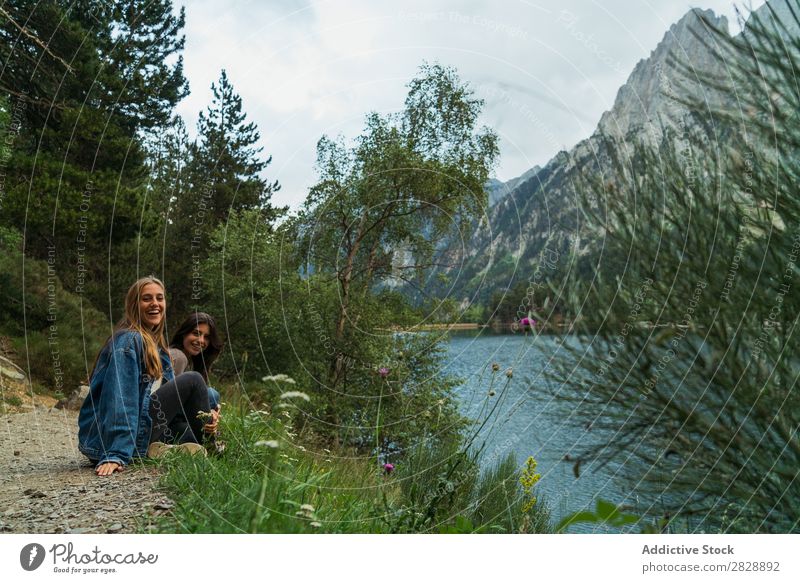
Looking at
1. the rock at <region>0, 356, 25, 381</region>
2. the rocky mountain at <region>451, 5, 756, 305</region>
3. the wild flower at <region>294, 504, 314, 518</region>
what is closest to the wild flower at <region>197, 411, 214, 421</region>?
the wild flower at <region>294, 504, 314, 518</region>

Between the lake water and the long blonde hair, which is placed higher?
the long blonde hair

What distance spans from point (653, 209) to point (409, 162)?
317cm

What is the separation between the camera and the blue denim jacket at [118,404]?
3672 millimetres

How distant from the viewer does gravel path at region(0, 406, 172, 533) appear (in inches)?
117

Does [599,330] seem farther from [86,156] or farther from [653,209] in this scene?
[86,156]

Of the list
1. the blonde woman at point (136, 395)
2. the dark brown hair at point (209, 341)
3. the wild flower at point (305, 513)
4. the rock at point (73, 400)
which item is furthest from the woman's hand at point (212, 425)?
the rock at point (73, 400)

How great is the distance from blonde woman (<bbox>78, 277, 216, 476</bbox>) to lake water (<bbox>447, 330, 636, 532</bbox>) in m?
1.66

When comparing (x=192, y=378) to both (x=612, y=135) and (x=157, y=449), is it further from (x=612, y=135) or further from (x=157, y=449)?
(x=612, y=135)

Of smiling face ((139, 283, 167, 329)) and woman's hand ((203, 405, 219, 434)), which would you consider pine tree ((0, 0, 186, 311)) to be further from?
woman's hand ((203, 405, 219, 434))

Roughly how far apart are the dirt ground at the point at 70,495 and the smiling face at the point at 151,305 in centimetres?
79

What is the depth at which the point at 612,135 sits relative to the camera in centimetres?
376

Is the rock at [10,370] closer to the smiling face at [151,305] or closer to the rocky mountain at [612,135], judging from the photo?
the smiling face at [151,305]

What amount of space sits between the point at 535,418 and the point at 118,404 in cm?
246
